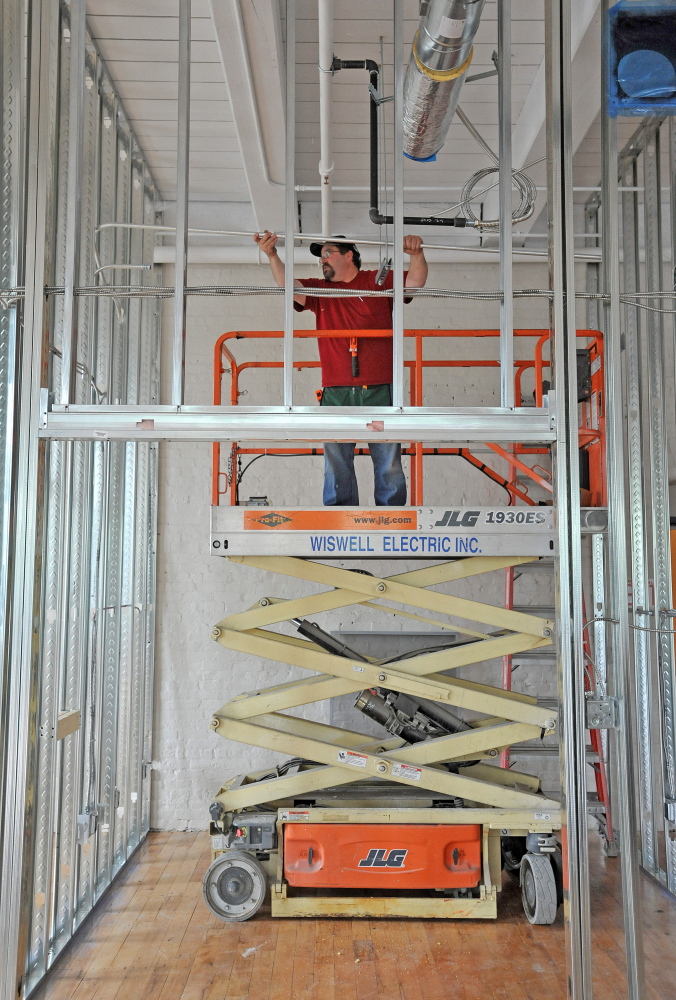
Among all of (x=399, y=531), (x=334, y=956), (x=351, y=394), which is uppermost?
(x=351, y=394)

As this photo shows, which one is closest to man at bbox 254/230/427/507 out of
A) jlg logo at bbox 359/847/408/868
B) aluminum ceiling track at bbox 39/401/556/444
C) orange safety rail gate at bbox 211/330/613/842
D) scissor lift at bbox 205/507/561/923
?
orange safety rail gate at bbox 211/330/613/842

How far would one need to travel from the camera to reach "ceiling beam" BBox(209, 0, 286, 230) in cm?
391

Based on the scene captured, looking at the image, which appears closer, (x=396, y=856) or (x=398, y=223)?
(x=398, y=223)

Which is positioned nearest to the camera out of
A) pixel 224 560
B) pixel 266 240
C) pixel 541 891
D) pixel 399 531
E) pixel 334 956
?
pixel 266 240

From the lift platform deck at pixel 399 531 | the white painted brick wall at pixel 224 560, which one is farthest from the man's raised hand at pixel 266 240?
the white painted brick wall at pixel 224 560

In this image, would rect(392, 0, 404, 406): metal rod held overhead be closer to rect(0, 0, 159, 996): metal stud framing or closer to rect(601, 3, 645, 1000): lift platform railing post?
rect(601, 3, 645, 1000): lift platform railing post

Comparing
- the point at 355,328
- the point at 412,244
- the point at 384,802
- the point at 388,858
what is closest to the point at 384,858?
the point at 388,858

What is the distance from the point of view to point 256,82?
4.46 metres

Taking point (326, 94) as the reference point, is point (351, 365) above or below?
below

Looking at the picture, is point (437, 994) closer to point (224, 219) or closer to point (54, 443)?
point (54, 443)

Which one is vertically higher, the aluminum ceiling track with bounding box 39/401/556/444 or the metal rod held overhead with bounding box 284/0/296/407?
the metal rod held overhead with bounding box 284/0/296/407

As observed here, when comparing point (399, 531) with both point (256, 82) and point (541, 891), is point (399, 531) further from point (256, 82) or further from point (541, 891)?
point (256, 82)

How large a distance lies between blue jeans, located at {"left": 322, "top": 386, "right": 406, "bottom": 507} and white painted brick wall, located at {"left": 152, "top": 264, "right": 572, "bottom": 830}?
1801mm

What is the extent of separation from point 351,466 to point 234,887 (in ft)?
8.10
